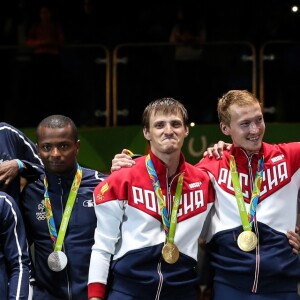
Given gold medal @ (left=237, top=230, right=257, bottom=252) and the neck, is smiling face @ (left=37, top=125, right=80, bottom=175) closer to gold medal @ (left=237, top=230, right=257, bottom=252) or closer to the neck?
the neck

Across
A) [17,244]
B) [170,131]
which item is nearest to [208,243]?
[170,131]

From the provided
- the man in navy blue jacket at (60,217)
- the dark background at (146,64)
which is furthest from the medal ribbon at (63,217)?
the dark background at (146,64)

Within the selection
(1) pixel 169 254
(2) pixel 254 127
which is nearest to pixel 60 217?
(1) pixel 169 254

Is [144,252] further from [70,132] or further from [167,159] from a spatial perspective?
[70,132]

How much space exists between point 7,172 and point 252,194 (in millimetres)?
1267

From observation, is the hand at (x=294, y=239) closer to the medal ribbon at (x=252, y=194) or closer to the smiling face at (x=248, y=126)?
the medal ribbon at (x=252, y=194)

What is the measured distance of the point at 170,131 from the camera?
436 centimetres

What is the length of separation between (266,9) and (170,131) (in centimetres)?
374

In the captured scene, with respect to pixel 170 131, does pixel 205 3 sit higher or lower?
higher

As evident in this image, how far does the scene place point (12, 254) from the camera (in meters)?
4.35

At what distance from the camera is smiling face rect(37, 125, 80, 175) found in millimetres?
4578

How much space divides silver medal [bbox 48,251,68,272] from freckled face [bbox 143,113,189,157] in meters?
0.69

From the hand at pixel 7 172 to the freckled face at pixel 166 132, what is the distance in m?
0.76

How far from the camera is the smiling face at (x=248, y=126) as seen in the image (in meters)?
4.45
